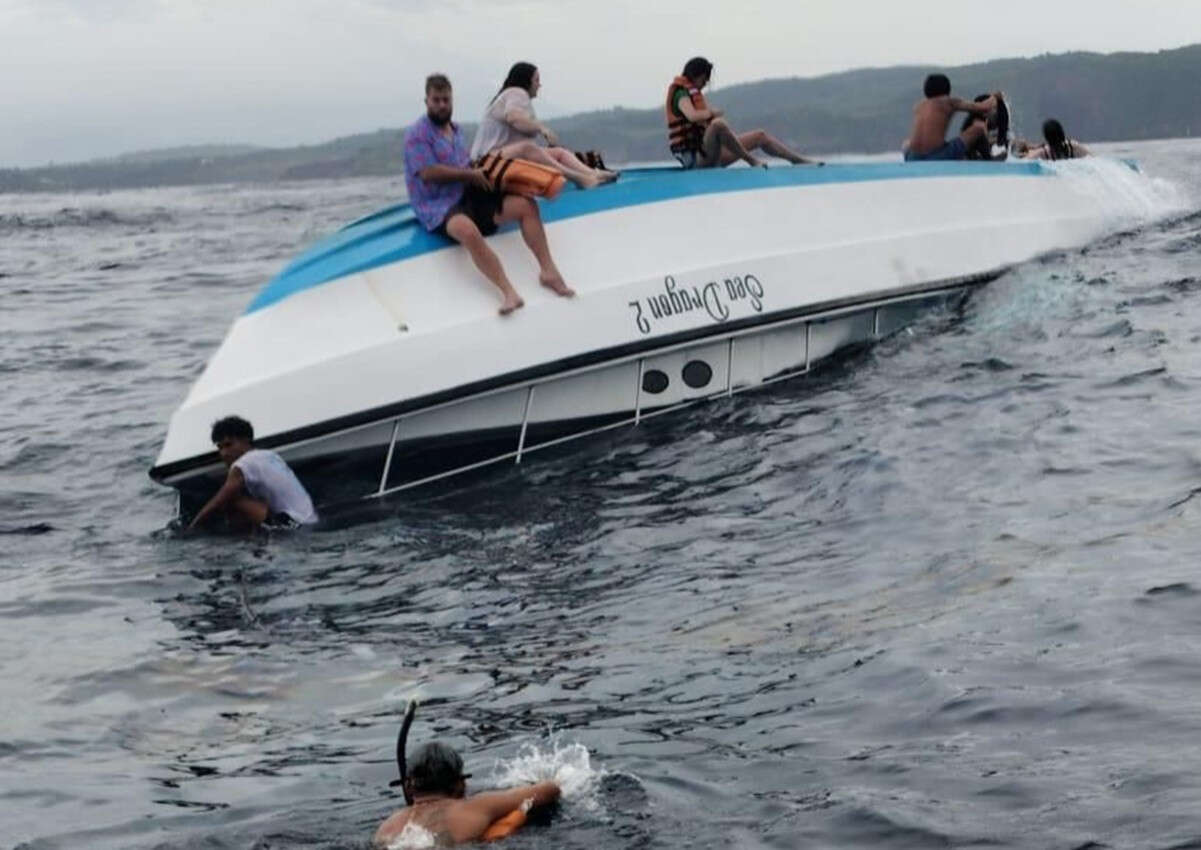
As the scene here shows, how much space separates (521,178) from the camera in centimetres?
1244

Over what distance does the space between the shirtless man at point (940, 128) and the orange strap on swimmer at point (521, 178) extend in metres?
4.88

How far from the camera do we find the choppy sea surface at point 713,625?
23.5ft

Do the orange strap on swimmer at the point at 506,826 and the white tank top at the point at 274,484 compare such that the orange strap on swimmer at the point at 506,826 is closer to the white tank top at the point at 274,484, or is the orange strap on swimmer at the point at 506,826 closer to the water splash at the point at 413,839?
the water splash at the point at 413,839

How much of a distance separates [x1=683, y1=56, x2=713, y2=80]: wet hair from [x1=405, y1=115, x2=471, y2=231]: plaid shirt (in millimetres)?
2710

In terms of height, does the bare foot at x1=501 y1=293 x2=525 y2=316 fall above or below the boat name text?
above

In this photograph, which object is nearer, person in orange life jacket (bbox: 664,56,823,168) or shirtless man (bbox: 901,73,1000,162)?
person in orange life jacket (bbox: 664,56,823,168)

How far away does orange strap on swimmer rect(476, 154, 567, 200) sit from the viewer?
1241 centimetres

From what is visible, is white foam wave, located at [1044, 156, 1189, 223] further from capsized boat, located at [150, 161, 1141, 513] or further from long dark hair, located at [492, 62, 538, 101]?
long dark hair, located at [492, 62, 538, 101]

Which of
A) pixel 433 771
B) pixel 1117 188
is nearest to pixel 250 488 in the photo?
pixel 433 771

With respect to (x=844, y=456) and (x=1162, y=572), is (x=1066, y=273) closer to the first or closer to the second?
(x=844, y=456)

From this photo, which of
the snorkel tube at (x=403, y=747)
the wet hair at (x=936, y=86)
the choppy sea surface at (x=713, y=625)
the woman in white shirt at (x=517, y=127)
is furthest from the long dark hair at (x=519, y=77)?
the snorkel tube at (x=403, y=747)

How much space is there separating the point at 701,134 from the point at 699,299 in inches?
89.0

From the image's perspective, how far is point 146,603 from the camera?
34.2ft

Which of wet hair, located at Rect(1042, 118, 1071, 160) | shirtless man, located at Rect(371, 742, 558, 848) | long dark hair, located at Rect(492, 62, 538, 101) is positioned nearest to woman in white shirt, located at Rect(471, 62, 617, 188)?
long dark hair, located at Rect(492, 62, 538, 101)
